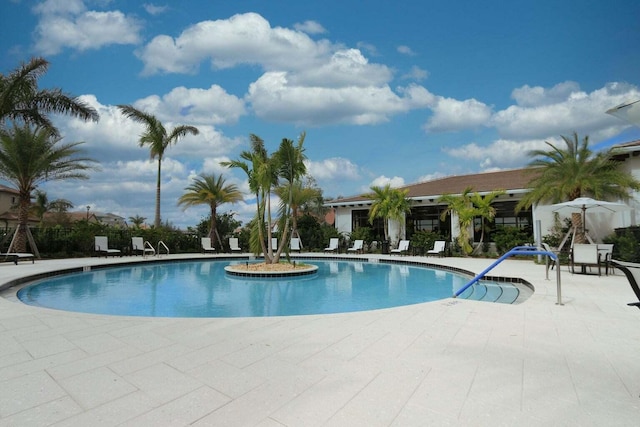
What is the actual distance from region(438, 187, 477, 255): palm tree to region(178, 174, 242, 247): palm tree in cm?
1279

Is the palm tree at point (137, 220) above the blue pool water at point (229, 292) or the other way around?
above

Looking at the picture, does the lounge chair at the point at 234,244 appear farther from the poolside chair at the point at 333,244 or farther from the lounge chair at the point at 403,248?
the lounge chair at the point at 403,248

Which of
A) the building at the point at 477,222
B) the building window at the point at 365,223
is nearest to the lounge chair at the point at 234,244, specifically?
the building at the point at 477,222

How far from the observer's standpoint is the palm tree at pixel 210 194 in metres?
21.8

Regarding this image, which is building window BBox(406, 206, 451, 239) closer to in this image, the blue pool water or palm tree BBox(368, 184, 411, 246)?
palm tree BBox(368, 184, 411, 246)

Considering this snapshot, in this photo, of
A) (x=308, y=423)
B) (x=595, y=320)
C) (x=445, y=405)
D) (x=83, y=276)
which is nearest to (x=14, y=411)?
(x=308, y=423)

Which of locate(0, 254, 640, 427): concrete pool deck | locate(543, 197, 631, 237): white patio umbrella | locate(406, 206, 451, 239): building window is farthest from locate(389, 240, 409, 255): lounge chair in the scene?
locate(0, 254, 640, 427): concrete pool deck

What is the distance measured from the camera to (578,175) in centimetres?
1277

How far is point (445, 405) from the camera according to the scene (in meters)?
2.43

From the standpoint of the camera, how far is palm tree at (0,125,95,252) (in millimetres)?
15141

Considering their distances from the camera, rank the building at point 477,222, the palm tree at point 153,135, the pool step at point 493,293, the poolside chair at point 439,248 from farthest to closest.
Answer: the palm tree at point 153,135 → the poolside chair at point 439,248 → the building at point 477,222 → the pool step at point 493,293

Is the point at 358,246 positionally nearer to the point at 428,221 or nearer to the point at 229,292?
the point at 428,221

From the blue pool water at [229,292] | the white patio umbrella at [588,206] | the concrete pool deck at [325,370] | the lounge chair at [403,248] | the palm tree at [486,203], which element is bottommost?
the blue pool water at [229,292]

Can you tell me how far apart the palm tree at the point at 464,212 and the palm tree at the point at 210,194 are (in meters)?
12.8
